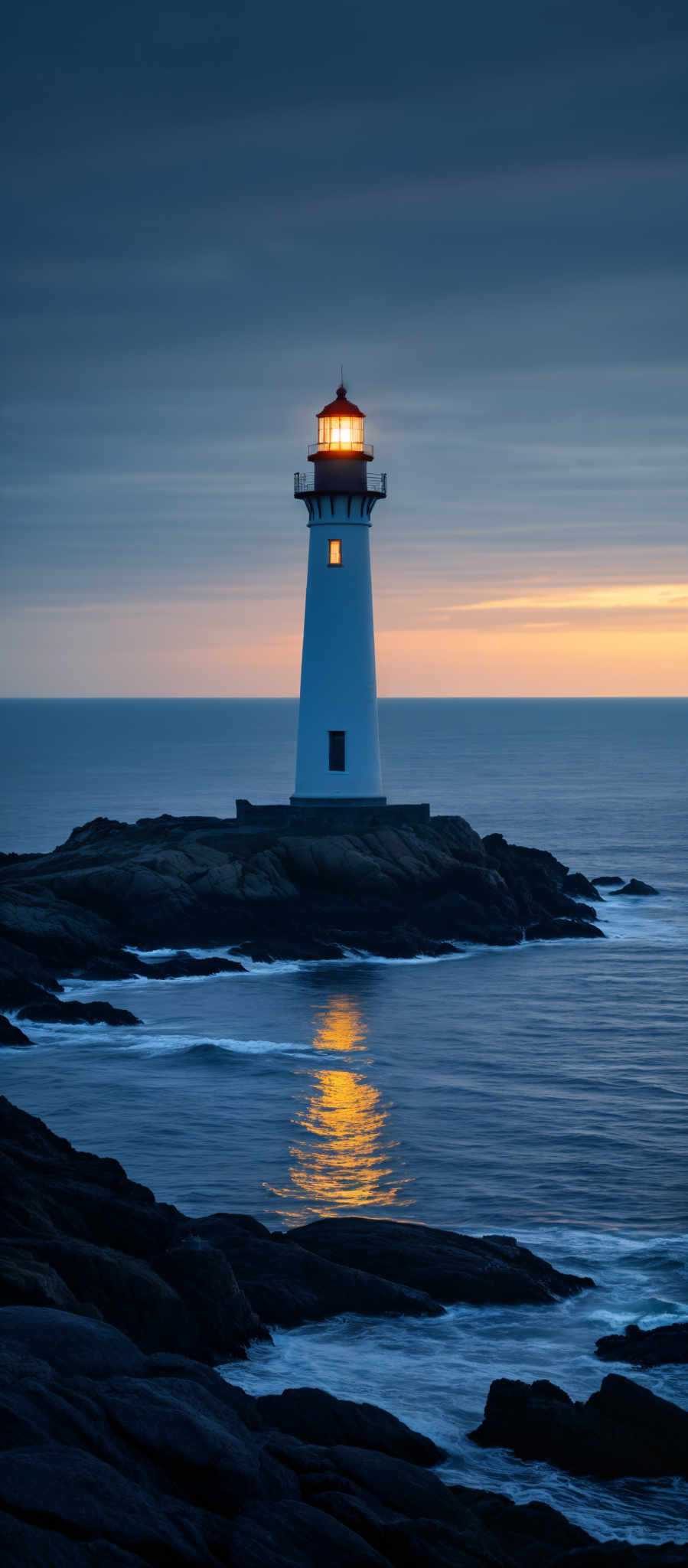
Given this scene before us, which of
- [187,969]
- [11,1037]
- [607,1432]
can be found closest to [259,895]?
[187,969]

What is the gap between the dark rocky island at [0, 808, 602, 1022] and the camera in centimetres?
3641

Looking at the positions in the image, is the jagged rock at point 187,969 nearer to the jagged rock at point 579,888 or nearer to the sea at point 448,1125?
the sea at point 448,1125

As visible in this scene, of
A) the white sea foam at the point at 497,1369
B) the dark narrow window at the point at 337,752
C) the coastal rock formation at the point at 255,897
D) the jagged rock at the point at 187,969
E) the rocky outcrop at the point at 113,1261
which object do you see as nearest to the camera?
the white sea foam at the point at 497,1369

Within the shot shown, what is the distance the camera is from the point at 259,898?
39.8 m

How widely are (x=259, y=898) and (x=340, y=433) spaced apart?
45.5ft

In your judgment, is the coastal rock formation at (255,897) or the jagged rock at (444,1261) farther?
the coastal rock formation at (255,897)

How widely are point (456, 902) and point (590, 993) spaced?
281 inches

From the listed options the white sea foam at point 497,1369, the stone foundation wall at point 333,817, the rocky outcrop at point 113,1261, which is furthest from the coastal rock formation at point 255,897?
the white sea foam at point 497,1369

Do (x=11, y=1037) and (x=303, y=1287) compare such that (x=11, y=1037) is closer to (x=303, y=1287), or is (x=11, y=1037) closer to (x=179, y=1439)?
(x=303, y=1287)

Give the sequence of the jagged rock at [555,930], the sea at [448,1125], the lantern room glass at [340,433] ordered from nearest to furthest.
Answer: the sea at [448,1125], the jagged rock at [555,930], the lantern room glass at [340,433]

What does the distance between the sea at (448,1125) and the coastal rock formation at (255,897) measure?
3.54ft

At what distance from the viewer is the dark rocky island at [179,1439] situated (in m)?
8.95

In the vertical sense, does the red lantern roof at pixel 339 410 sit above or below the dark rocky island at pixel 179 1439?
above

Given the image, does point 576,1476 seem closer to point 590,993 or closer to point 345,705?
point 590,993
